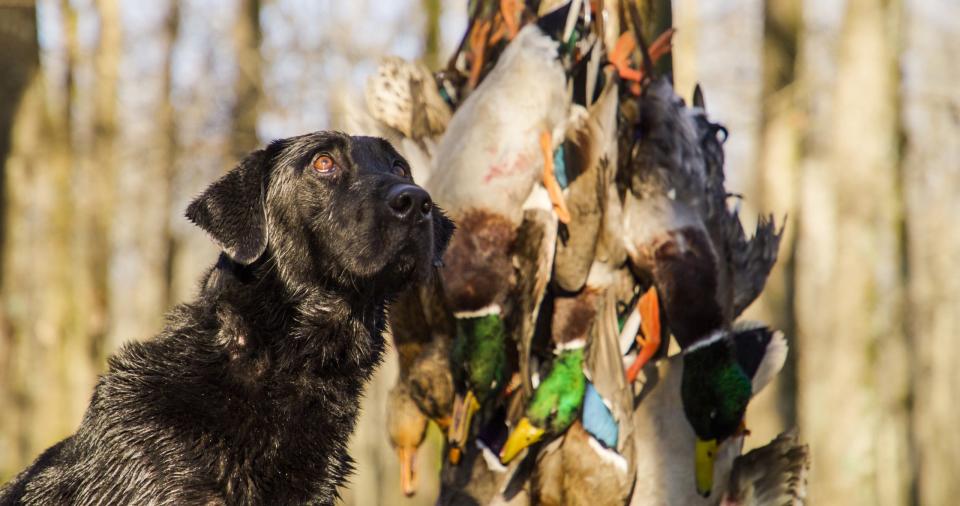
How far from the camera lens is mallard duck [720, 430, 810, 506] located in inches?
218

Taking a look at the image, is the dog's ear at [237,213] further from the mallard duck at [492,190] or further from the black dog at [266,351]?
the mallard duck at [492,190]

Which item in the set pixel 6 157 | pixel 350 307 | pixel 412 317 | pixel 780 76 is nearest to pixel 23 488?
pixel 350 307

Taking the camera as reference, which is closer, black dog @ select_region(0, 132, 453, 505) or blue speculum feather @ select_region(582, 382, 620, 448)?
black dog @ select_region(0, 132, 453, 505)

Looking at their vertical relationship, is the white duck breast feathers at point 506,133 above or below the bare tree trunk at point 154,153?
below

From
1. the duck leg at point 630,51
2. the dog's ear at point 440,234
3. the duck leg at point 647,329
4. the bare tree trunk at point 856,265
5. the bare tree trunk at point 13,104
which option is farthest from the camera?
the bare tree trunk at point 856,265

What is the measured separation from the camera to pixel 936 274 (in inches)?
1293

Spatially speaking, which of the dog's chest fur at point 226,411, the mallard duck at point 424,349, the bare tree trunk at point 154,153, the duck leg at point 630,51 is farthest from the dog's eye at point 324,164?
the bare tree trunk at point 154,153

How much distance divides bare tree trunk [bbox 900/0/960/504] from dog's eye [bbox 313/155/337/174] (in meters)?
20.2

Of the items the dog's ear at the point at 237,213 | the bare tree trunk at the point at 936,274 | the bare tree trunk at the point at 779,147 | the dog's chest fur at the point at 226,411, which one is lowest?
the dog's chest fur at the point at 226,411

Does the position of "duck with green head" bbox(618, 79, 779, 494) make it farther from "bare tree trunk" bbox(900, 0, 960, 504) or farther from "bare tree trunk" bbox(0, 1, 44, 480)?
"bare tree trunk" bbox(900, 0, 960, 504)

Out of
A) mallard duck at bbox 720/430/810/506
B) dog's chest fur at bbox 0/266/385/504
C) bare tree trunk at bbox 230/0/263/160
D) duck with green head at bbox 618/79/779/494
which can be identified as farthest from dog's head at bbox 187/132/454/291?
bare tree trunk at bbox 230/0/263/160

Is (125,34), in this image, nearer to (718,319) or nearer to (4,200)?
(4,200)

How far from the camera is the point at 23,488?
3992 millimetres

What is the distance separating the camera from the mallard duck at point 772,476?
554 cm
